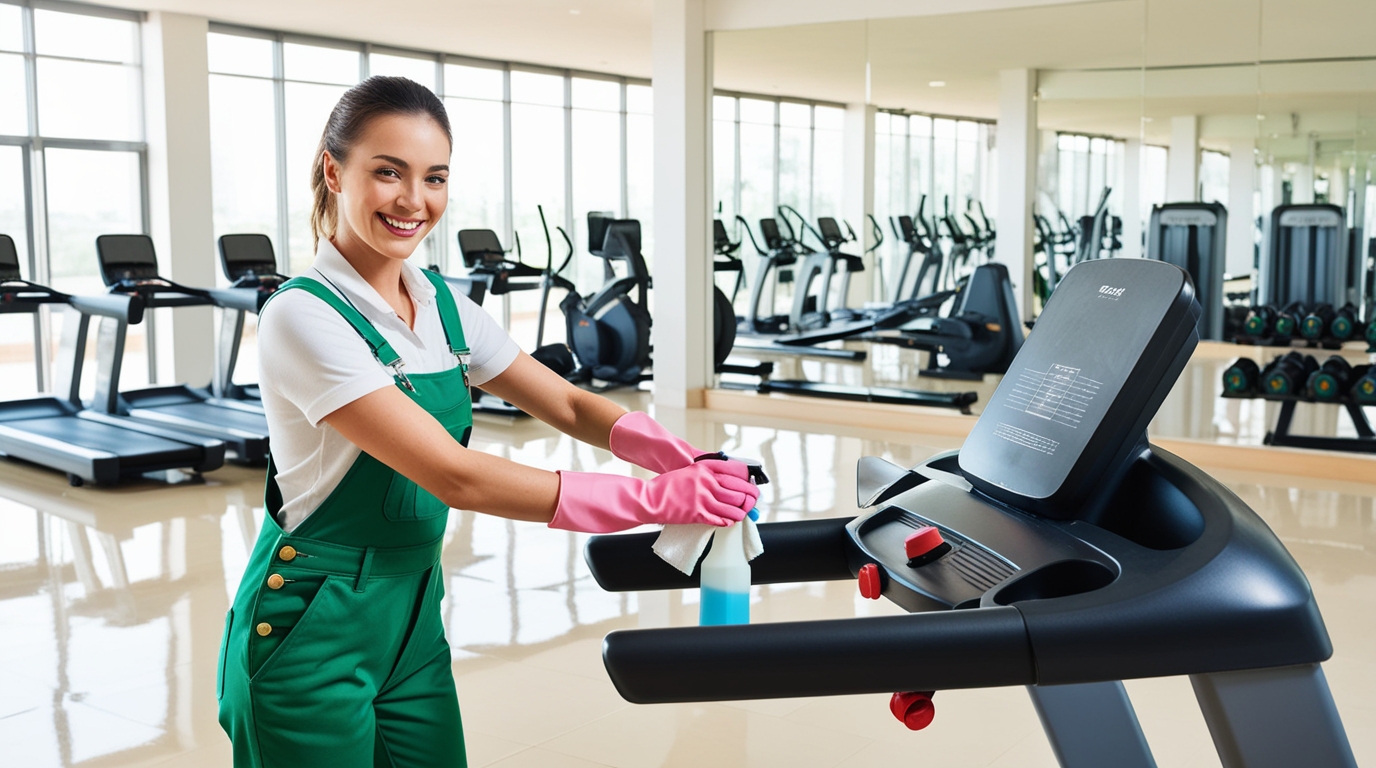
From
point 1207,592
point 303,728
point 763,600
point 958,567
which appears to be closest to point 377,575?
point 303,728

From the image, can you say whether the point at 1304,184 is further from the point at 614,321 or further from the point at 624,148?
the point at 624,148

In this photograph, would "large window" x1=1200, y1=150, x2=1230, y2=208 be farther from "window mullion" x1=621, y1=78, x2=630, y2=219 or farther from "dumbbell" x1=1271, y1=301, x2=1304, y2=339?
"window mullion" x1=621, y1=78, x2=630, y2=219

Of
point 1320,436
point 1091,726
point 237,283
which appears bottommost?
point 1320,436

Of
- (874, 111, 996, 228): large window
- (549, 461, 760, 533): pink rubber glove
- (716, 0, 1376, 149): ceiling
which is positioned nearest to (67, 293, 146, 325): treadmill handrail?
(716, 0, 1376, 149): ceiling

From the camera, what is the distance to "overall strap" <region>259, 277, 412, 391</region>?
4.81 feet

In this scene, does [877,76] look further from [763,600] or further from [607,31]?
[763,600]

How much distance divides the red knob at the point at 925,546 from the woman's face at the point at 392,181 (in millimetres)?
693

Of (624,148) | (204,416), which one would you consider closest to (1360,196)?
(204,416)

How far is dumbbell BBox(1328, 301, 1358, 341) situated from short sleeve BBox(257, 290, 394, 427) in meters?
6.05

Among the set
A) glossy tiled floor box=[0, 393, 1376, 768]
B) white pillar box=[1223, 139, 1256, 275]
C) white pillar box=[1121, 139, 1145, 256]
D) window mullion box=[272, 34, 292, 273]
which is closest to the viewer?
glossy tiled floor box=[0, 393, 1376, 768]

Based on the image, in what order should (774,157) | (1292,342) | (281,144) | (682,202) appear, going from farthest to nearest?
(281,144) → (774,157) → (682,202) → (1292,342)

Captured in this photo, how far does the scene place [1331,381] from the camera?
6055 mm

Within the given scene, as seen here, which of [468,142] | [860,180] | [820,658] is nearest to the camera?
[820,658]

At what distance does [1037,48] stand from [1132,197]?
109cm
